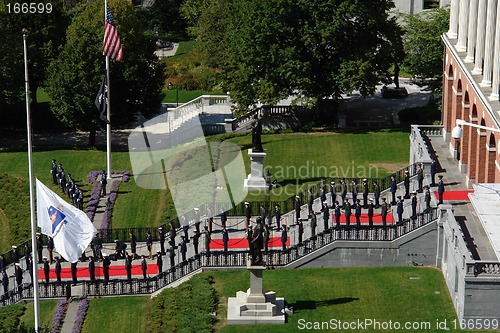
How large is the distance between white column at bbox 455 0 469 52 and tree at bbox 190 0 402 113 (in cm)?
1190

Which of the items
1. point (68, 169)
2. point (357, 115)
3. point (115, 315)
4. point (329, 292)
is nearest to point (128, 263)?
point (115, 315)

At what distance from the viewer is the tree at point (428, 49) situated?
301 ft

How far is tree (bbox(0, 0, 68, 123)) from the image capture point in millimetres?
92562

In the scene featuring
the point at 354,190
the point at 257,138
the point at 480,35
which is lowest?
the point at 354,190

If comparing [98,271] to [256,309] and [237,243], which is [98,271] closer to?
[237,243]

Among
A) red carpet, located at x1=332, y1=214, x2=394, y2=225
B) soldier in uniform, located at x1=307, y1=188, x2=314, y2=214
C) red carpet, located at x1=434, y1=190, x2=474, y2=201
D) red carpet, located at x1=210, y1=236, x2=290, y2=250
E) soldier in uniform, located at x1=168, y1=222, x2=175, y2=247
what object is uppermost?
red carpet, located at x1=434, y1=190, x2=474, y2=201

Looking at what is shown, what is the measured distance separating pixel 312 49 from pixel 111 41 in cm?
1553

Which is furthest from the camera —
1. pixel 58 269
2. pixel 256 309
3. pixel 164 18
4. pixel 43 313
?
pixel 164 18

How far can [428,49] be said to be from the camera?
9194 cm

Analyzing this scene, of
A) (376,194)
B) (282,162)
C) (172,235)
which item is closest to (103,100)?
(282,162)

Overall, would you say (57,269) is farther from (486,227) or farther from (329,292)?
(486,227)

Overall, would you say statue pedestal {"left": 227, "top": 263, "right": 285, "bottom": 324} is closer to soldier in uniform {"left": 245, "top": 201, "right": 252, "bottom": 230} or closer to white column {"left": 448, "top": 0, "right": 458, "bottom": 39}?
soldier in uniform {"left": 245, "top": 201, "right": 252, "bottom": 230}

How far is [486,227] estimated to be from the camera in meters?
50.6

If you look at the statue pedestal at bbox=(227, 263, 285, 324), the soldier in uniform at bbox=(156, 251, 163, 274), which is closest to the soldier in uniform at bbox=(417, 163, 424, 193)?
the statue pedestal at bbox=(227, 263, 285, 324)
